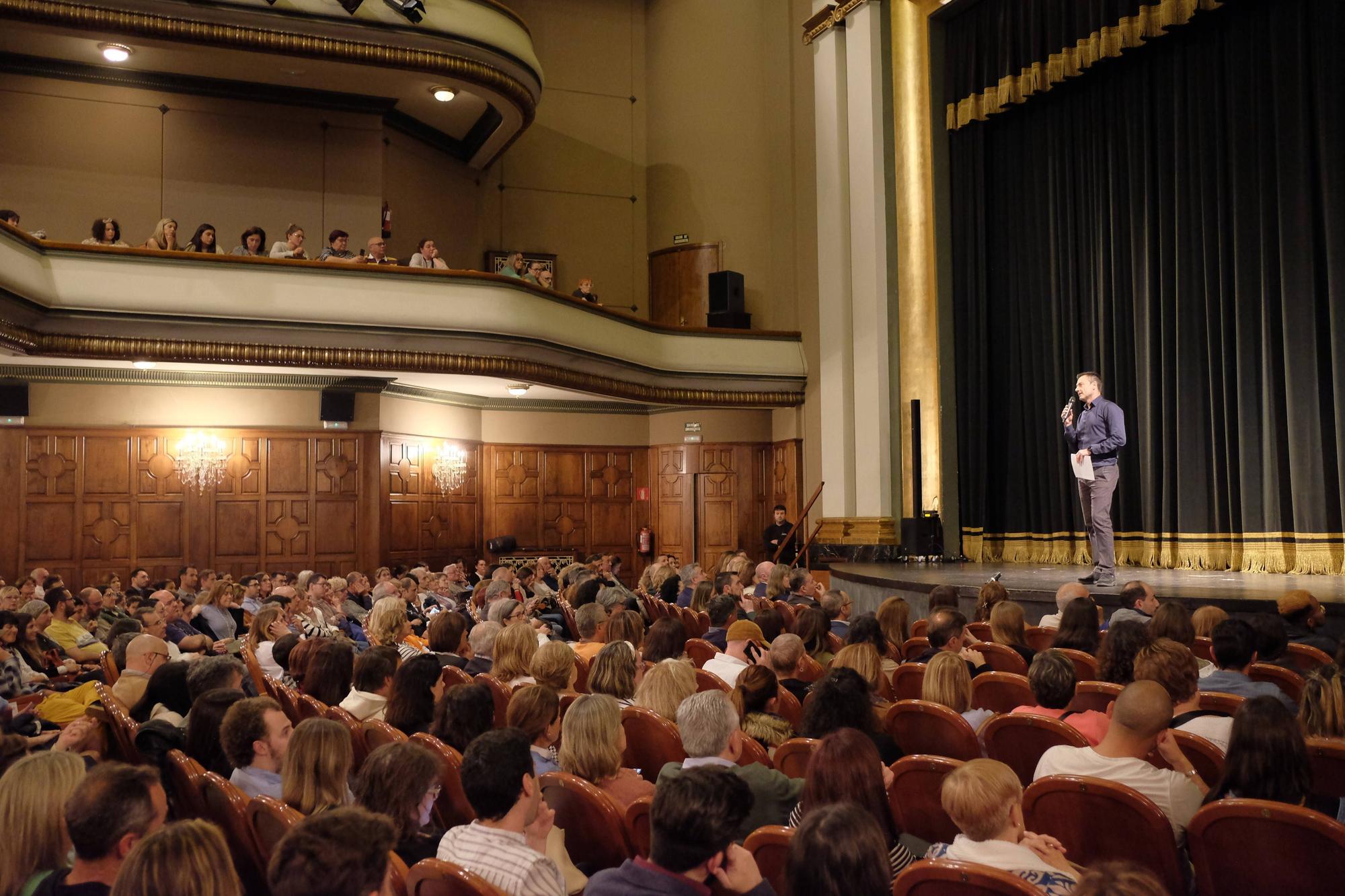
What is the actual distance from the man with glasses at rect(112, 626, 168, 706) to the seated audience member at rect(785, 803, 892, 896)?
3.64 m

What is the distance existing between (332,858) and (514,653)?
10.2 feet

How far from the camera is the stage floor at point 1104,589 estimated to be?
6.89 metres

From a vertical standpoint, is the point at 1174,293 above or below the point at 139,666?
above

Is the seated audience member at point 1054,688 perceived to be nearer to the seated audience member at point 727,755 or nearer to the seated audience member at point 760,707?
the seated audience member at point 760,707

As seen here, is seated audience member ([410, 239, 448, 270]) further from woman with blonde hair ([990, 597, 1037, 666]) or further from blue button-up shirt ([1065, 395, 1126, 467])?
woman with blonde hair ([990, 597, 1037, 666])

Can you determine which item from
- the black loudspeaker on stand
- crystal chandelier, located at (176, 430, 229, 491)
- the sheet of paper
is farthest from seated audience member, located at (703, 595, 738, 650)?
crystal chandelier, located at (176, 430, 229, 491)

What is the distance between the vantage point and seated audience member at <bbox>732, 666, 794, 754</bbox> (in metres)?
3.72

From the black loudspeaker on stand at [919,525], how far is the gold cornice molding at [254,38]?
616 centimetres

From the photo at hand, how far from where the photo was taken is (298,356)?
11.1 meters

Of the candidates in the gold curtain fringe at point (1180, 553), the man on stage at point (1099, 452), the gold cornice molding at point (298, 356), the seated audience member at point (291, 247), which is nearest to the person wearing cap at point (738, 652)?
the man on stage at point (1099, 452)

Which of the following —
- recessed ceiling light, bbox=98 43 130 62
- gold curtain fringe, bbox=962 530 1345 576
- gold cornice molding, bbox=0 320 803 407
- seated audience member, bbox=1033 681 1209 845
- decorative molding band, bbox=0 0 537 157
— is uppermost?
recessed ceiling light, bbox=98 43 130 62

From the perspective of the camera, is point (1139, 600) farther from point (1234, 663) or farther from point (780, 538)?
point (780, 538)

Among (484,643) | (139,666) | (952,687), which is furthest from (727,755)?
(139,666)

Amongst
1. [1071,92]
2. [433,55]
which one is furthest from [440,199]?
[1071,92]
